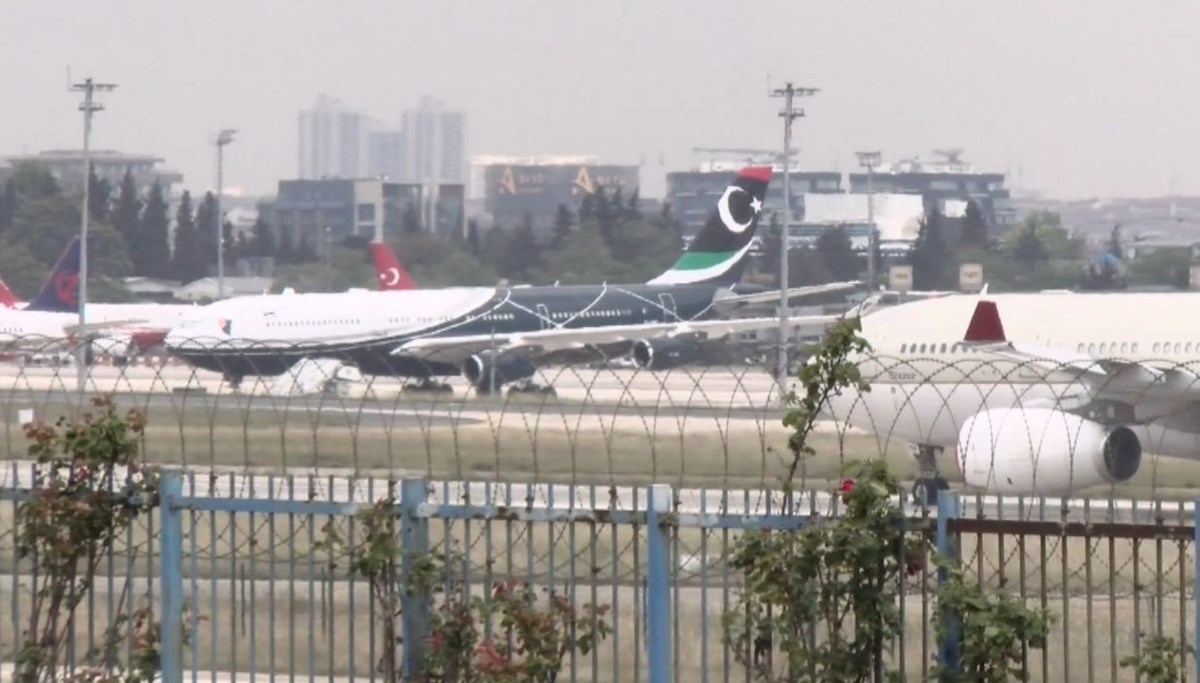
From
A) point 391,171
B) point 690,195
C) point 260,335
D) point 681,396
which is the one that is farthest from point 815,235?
point 391,171

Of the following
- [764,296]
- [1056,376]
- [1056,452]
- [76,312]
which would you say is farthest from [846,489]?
[76,312]

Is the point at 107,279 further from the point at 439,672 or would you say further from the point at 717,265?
the point at 439,672

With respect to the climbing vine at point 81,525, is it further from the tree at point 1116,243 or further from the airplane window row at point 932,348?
the tree at point 1116,243

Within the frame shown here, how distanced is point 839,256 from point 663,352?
36.4 metres

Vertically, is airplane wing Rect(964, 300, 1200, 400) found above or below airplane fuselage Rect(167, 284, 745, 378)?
below

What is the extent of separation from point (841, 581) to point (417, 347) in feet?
160

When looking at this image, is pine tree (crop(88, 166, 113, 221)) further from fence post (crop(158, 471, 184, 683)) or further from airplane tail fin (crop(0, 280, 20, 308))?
fence post (crop(158, 471, 184, 683))

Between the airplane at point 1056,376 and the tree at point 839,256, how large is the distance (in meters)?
58.0

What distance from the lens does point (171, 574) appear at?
12117 millimetres

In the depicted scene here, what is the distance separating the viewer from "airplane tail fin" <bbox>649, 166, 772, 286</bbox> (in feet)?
244

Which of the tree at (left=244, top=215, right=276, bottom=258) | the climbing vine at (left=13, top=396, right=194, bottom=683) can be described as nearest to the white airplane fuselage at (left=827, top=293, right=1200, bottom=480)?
the climbing vine at (left=13, top=396, right=194, bottom=683)

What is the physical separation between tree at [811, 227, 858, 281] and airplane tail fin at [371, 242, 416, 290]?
22.2 metres

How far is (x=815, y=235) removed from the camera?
102562mm

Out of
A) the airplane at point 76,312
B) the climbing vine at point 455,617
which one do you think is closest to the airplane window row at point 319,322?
the airplane at point 76,312
